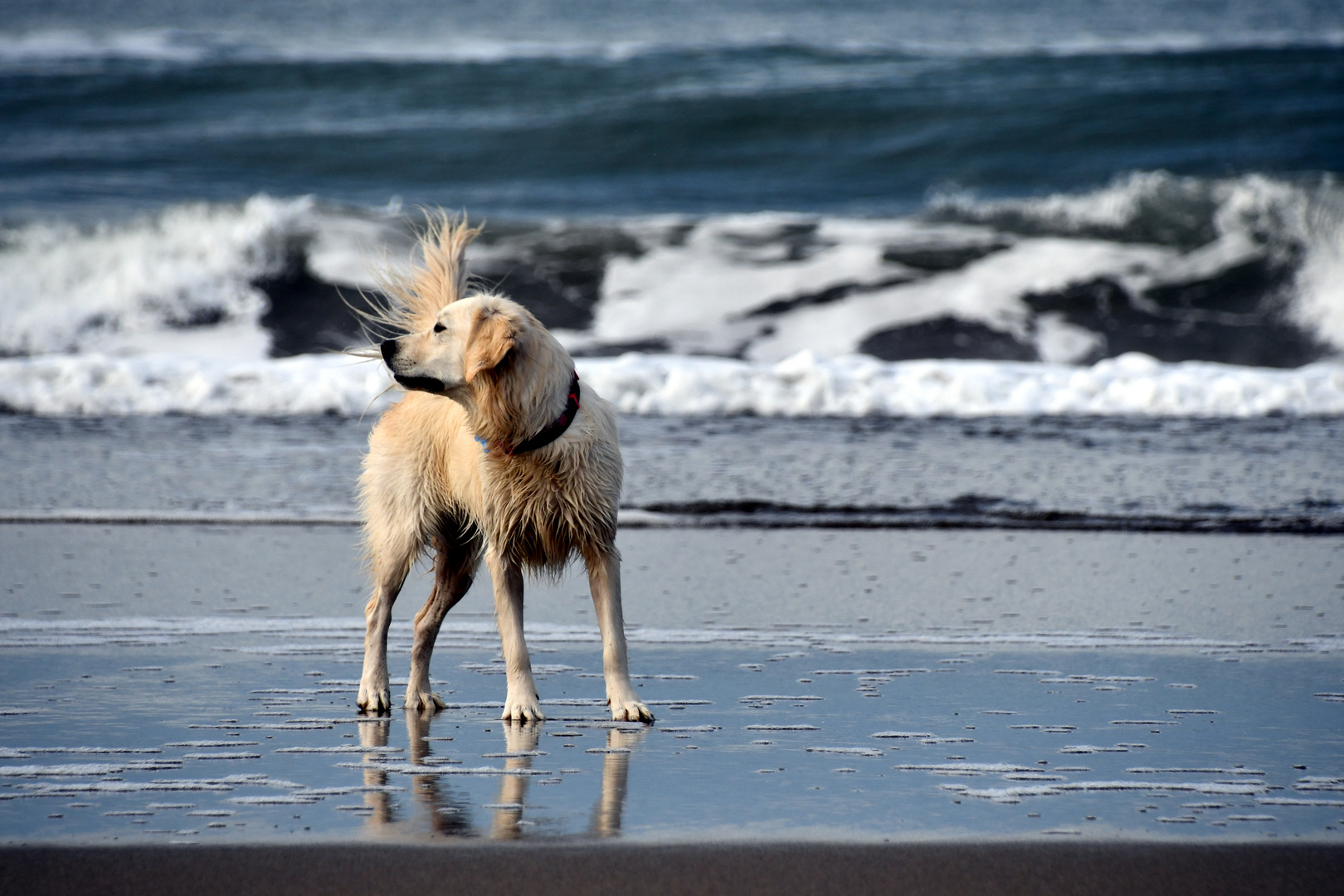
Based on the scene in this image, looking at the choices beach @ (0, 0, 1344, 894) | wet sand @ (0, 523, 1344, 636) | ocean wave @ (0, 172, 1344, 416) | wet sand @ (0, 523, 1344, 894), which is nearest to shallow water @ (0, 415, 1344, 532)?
beach @ (0, 0, 1344, 894)

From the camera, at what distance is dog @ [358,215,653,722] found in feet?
12.8

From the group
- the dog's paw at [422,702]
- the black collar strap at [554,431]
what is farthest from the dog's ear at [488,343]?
the dog's paw at [422,702]

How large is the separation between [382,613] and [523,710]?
671 millimetres

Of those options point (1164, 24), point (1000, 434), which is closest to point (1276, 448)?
point (1000, 434)

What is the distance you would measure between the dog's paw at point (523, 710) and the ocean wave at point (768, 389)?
20.8 feet

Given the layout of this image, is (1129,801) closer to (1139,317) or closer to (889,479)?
(889,479)

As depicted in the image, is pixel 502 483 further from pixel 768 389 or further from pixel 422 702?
pixel 768 389

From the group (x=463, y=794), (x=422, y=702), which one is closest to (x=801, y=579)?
(x=422, y=702)

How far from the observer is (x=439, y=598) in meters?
4.36

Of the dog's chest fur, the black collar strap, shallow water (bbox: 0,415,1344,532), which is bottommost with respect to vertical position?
shallow water (bbox: 0,415,1344,532)

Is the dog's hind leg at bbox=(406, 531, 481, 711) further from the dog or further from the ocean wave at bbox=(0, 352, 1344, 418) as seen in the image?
the ocean wave at bbox=(0, 352, 1344, 418)

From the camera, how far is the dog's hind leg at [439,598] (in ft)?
13.3

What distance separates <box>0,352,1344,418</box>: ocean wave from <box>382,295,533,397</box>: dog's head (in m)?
6.10

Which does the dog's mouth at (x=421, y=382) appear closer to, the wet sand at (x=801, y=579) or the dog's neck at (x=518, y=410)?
the dog's neck at (x=518, y=410)
